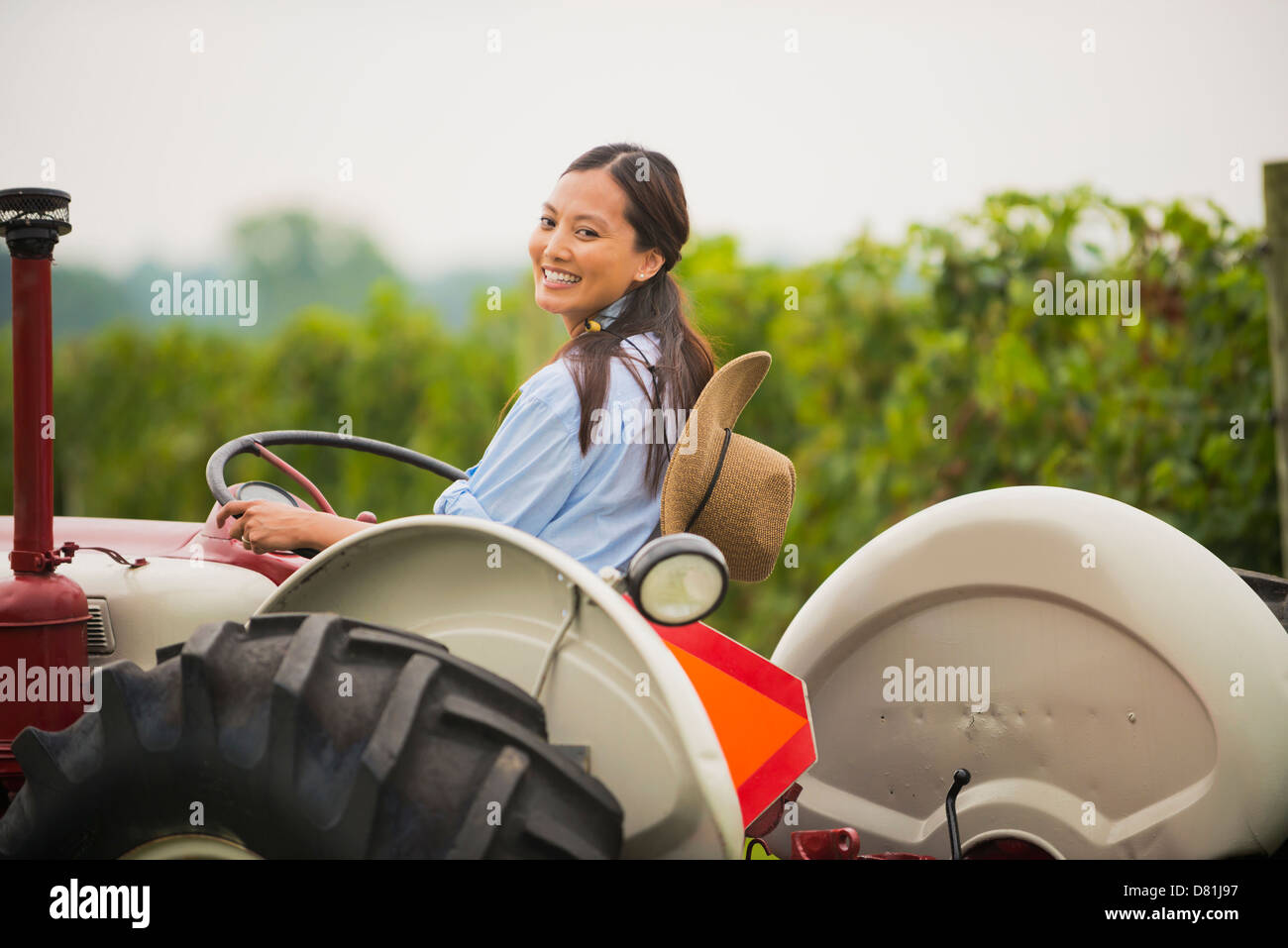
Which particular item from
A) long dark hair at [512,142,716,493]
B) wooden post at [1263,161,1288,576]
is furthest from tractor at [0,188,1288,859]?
wooden post at [1263,161,1288,576]

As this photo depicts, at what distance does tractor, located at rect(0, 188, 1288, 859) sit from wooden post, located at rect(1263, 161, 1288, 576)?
6.07ft

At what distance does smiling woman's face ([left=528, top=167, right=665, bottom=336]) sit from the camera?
7.80 feet

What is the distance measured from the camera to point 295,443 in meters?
2.83

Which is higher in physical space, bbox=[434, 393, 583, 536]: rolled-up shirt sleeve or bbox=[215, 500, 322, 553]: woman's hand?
bbox=[434, 393, 583, 536]: rolled-up shirt sleeve

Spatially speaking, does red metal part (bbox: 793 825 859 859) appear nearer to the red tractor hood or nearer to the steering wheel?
the steering wheel

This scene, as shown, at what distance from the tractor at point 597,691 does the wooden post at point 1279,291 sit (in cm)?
185

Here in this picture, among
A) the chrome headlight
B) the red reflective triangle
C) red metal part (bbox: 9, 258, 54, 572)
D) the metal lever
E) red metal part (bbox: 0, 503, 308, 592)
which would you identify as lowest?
the metal lever

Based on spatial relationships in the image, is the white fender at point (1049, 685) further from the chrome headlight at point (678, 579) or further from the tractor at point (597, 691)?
the chrome headlight at point (678, 579)

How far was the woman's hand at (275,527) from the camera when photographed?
6.95 ft

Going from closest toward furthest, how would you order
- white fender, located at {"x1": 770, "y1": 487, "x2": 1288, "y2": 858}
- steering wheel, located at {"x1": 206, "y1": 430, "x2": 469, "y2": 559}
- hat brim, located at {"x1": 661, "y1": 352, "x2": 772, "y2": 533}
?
white fender, located at {"x1": 770, "y1": 487, "x2": 1288, "y2": 858} < hat brim, located at {"x1": 661, "y1": 352, "x2": 772, "y2": 533} < steering wheel, located at {"x1": 206, "y1": 430, "x2": 469, "y2": 559}

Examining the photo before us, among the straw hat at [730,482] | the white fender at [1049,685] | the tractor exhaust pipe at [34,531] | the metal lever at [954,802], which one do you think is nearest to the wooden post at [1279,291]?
the white fender at [1049,685]

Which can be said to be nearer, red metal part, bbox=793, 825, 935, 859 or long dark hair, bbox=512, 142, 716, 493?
red metal part, bbox=793, 825, 935, 859
